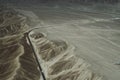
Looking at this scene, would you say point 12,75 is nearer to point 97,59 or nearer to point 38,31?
point 97,59

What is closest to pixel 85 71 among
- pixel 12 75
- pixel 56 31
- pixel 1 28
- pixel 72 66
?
pixel 72 66

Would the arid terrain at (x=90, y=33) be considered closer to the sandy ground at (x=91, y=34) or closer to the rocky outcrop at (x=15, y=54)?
the sandy ground at (x=91, y=34)

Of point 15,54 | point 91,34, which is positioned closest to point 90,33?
point 91,34

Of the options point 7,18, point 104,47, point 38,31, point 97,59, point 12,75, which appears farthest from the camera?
point 7,18

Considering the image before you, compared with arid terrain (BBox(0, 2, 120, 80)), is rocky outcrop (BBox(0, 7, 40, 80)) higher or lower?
higher

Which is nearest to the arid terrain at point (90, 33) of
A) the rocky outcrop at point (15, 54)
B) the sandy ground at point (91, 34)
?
the sandy ground at point (91, 34)

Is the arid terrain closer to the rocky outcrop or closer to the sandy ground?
the sandy ground

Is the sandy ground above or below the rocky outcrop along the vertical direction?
below

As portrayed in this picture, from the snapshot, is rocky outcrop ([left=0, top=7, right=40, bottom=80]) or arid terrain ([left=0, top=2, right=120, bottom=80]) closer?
rocky outcrop ([left=0, top=7, right=40, bottom=80])

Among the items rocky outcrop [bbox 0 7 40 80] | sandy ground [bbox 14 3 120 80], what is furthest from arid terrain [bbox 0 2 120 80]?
rocky outcrop [bbox 0 7 40 80]
